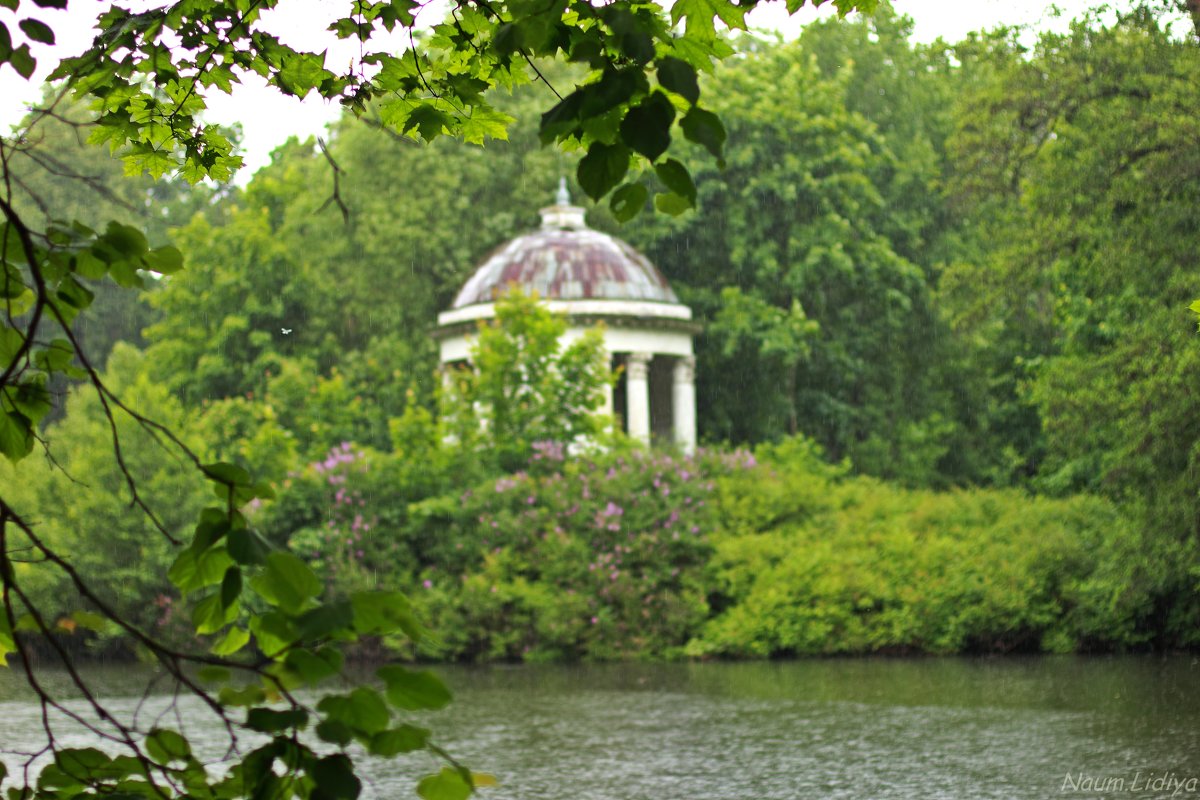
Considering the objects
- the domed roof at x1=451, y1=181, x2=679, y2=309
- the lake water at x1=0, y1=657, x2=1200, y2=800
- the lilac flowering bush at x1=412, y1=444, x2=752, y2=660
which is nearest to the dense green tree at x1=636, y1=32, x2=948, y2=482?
the domed roof at x1=451, y1=181, x2=679, y2=309

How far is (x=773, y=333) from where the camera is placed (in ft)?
92.2

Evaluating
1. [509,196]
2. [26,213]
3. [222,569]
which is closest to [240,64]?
[222,569]

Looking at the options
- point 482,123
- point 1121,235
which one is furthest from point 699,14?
point 1121,235

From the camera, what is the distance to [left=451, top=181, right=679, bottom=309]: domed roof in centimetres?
2464

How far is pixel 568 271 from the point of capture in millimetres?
24906

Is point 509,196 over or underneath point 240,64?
over

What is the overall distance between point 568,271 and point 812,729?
14.6m

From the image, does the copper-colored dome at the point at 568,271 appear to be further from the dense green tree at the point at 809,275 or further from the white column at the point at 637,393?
the dense green tree at the point at 809,275

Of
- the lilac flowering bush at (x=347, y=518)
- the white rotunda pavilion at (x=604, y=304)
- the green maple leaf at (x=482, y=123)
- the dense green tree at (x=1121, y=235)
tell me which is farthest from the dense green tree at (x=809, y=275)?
the green maple leaf at (x=482, y=123)

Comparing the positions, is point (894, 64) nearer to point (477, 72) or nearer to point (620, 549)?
point (620, 549)

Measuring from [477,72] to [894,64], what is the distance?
115ft

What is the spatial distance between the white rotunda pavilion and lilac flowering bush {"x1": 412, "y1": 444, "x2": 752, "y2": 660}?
5162 millimetres

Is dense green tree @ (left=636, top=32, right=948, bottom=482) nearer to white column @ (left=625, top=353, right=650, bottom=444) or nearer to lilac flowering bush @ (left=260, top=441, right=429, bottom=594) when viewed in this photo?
white column @ (left=625, top=353, right=650, bottom=444)

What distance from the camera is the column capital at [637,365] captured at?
80.7 ft
